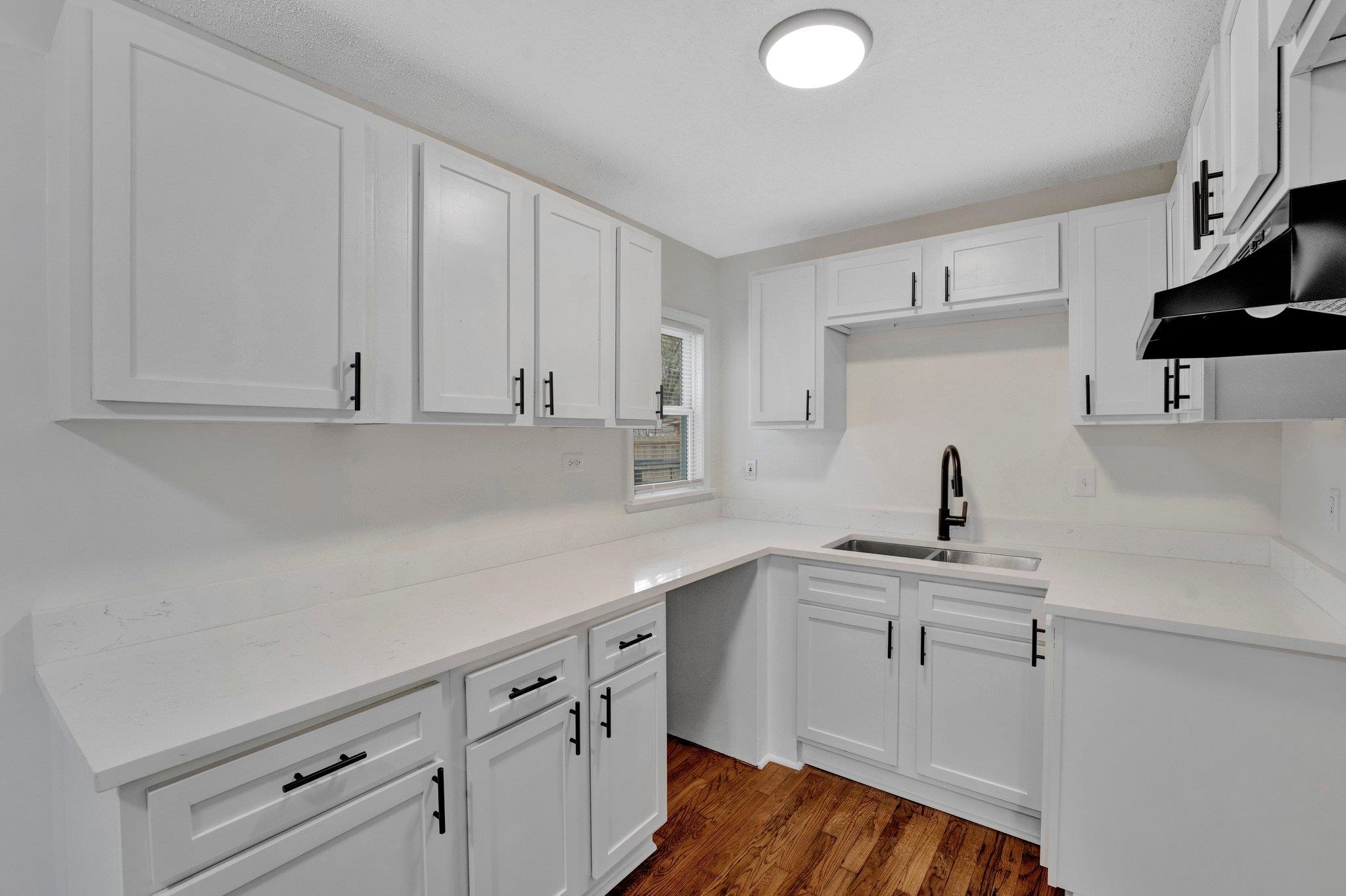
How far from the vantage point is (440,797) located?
136 centimetres

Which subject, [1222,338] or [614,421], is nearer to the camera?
[1222,338]

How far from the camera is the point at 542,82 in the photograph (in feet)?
6.06

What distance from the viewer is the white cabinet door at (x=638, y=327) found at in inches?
92.3

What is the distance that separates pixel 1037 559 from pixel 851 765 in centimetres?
116

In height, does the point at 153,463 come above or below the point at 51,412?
below

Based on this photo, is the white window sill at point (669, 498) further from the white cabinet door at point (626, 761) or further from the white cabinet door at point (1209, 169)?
the white cabinet door at point (1209, 169)

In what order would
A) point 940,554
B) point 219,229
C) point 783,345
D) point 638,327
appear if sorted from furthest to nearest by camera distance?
point 783,345 < point 940,554 < point 638,327 < point 219,229

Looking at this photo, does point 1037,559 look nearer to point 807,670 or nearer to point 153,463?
point 807,670

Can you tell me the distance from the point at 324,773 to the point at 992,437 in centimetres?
276

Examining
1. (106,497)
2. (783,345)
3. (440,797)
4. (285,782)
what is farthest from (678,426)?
(285,782)

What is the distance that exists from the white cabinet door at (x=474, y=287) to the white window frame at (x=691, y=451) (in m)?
1.08

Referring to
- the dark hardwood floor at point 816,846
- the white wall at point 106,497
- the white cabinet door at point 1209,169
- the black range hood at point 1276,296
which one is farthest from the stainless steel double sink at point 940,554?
the white wall at point 106,497

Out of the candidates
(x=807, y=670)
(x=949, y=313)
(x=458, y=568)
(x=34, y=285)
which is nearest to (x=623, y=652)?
(x=458, y=568)

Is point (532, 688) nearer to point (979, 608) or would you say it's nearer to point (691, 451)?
point (979, 608)
